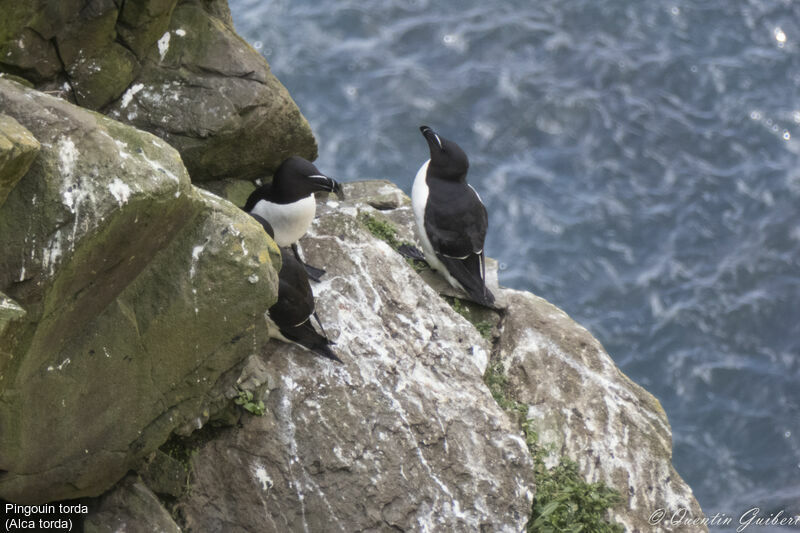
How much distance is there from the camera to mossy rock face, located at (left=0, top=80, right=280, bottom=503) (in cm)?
361

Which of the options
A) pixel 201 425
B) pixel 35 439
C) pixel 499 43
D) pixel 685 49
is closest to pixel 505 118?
pixel 499 43

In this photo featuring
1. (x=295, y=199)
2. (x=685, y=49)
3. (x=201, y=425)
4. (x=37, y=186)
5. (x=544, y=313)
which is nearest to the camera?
(x=37, y=186)

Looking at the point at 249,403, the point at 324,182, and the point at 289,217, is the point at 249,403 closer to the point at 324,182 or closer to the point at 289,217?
the point at 289,217

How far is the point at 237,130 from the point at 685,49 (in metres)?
9.52

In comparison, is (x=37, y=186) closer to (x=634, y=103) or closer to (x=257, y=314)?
(x=257, y=314)

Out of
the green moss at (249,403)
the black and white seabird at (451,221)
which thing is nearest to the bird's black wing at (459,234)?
the black and white seabird at (451,221)

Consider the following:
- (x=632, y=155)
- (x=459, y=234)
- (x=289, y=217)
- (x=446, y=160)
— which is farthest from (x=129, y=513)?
(x=632, y=155)

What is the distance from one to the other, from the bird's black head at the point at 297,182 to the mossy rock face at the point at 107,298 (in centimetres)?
143

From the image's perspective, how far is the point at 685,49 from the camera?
1375cm

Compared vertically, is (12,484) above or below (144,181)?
below

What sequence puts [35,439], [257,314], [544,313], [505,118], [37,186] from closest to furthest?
[37,186]
[35,439]
[257,314]
[544,313]
[505,118]

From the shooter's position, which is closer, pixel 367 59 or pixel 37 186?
pixel 37 186

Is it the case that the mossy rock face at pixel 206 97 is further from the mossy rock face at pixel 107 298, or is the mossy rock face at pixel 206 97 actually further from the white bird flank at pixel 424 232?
the mossy rock face at pixel 107 298

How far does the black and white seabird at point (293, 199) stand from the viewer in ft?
19.9
